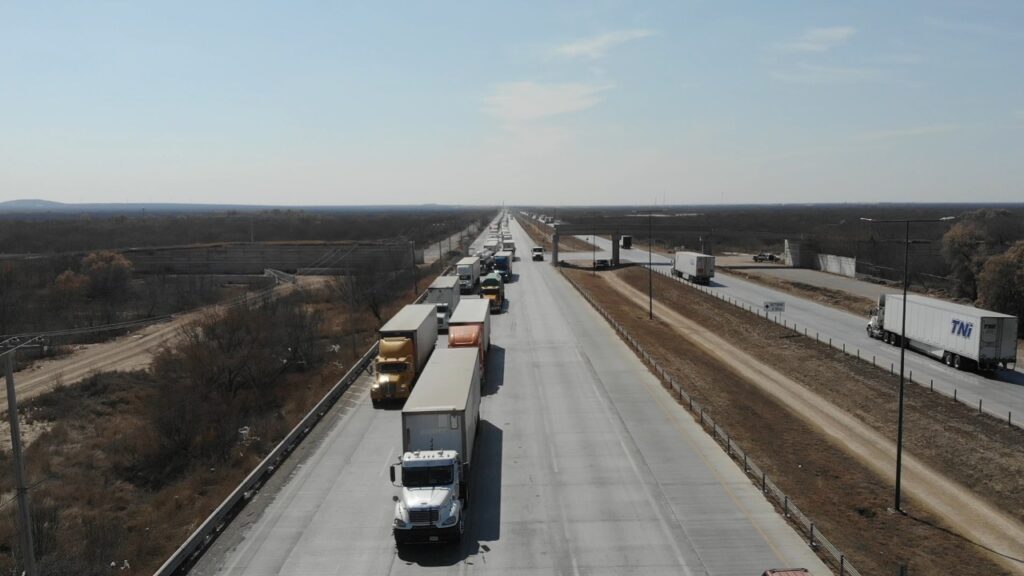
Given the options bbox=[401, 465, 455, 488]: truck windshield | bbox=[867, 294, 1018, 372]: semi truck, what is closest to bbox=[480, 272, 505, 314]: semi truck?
bbox=[867, 294, 1018, 372]: semi truck

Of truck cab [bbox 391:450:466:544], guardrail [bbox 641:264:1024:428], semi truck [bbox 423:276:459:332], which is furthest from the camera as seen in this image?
semi truck [bbox 423:276:459:332]

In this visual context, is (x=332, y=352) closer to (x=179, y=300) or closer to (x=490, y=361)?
(x=490, y=361)

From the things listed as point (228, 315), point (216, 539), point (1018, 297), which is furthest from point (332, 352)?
point (1018, 297)

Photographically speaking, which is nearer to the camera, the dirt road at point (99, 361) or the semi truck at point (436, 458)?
the semi truck at point (436, 458)

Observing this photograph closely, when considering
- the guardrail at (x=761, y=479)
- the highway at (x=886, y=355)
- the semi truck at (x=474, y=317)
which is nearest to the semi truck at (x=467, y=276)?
the semi truck at (x=474, y=317)

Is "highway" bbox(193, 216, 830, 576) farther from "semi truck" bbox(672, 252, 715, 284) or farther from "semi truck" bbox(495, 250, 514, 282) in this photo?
"semi truck" bbox(672, 252, 715, 284)

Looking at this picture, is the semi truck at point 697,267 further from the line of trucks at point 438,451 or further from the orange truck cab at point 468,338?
the line of trucks at point 438,451
